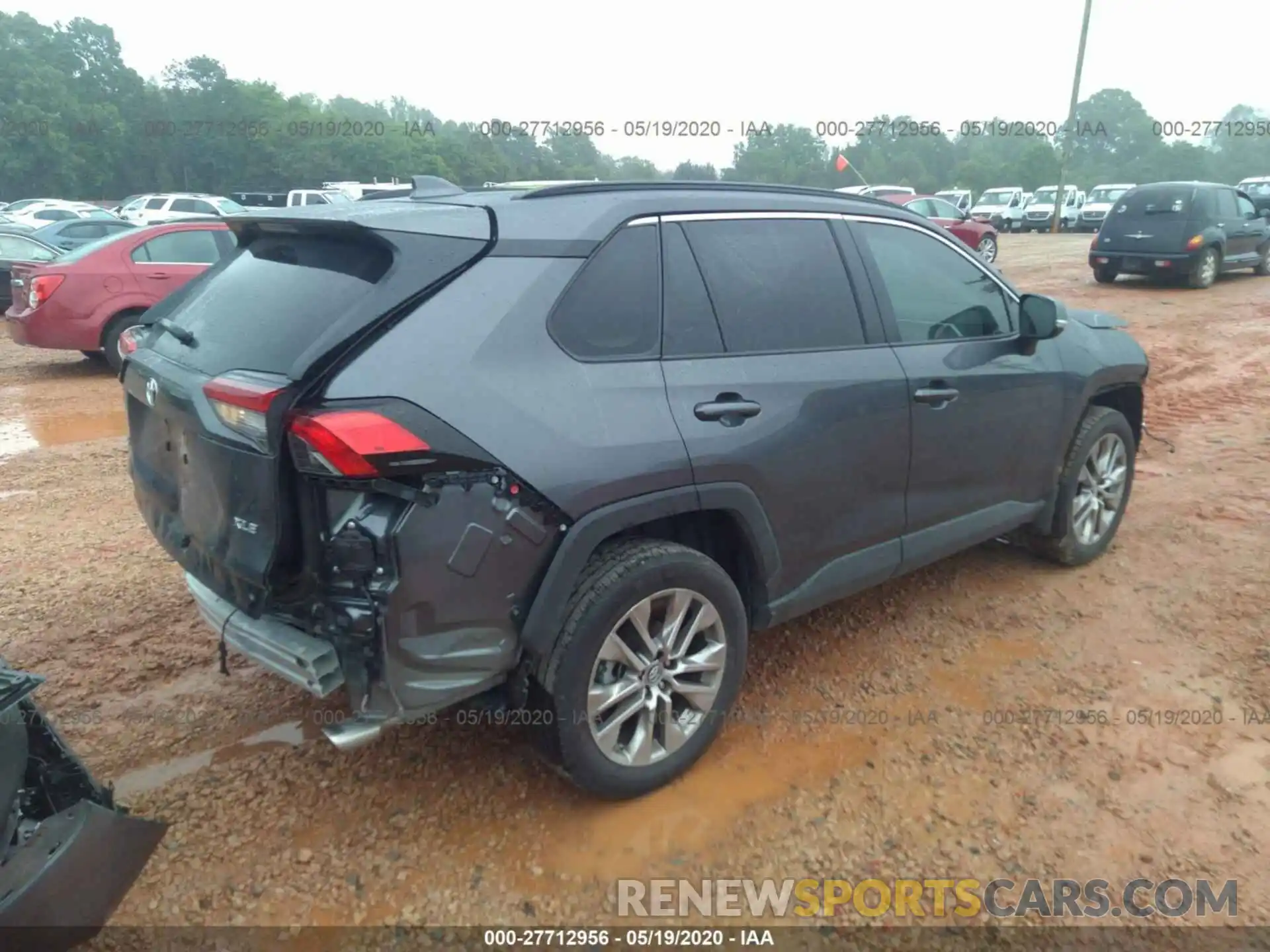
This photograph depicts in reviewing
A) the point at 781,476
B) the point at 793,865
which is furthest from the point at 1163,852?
the point at 781,476

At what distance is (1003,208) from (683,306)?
1420 inches

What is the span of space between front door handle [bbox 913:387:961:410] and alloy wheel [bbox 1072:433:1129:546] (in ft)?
3.99

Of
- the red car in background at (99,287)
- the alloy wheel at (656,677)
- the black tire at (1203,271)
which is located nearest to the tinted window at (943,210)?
the black tire at (1203,271)

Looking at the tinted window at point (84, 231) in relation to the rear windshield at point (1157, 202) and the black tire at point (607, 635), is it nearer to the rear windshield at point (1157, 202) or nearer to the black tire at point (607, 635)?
the black tire at point (607, 635)

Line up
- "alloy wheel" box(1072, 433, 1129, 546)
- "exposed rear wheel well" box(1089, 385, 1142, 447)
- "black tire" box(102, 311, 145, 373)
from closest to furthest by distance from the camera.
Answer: "alloy wheel" box(1072, 433, 1129, 546) < "exposed rear wheel well" box(1089, 385, 1142, 447) < "black tire" box(102, 311, 145, 373)

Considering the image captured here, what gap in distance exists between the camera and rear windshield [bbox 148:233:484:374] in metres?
2.49

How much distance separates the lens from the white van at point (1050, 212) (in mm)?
33625

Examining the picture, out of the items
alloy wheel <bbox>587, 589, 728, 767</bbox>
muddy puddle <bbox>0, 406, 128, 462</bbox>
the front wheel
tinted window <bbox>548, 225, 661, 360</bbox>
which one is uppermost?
tinted window <bbox>548, 225, 661, 360</bbox>

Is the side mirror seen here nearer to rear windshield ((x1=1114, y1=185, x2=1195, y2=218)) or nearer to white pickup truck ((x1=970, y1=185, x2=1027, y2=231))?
rear windshield ((x1=1114, y1=185, x2=1195, y2=218))

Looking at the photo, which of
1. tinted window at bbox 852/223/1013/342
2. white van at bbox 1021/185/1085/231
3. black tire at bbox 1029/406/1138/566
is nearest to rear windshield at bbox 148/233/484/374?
tinted window at bbox 852/223/1013/342

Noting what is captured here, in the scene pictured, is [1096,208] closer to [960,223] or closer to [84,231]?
[960,223]

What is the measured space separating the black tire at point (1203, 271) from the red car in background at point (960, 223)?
204 inches

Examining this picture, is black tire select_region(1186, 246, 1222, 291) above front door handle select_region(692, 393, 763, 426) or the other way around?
the other way around

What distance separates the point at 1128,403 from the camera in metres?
4.85
